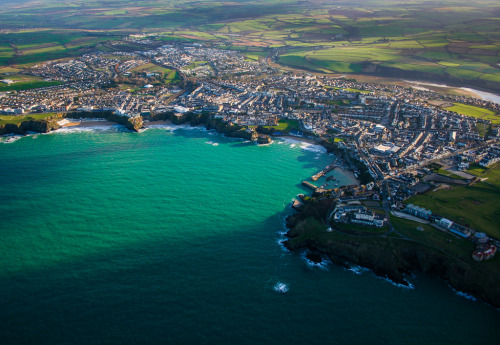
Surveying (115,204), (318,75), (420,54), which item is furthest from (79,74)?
(420,54)

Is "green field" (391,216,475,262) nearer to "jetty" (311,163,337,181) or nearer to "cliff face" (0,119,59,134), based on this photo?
"jetty" (311,163,337,181)

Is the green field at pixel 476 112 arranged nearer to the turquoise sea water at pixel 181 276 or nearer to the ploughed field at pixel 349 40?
the ploughed field at pixel 349 40

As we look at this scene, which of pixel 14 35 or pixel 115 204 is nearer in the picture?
pixel 115 204

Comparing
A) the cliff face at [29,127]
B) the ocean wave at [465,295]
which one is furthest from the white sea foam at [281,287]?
the cliff face at [29,127]

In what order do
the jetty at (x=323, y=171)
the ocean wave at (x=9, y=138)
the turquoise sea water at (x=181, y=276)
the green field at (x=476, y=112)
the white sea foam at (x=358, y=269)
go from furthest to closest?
the green field at (x=476, y=112) < the ocean wave at (x=9, y=138) < the jetty at (x=323, y=171) < the white sea foam at (x=358, y=269) < the turquoise sea water at (x=181, y=276)

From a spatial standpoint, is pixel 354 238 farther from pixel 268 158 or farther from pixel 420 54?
pixel 420 54

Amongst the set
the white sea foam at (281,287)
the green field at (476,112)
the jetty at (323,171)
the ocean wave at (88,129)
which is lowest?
the white sea foam at (281,287)
